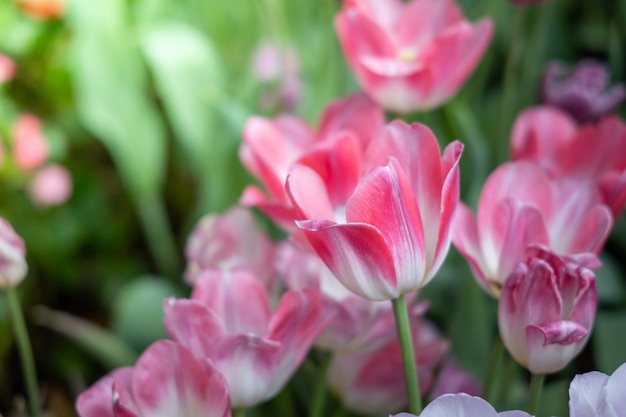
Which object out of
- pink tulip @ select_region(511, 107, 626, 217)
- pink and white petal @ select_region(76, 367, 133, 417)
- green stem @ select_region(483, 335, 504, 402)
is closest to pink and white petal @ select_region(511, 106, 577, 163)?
pink tulip @ select_region(511, 107, 626, 217)

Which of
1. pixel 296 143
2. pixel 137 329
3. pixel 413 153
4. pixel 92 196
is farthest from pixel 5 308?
pixel 413 153

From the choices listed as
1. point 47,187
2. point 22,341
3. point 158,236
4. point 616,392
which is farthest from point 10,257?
point 47,187

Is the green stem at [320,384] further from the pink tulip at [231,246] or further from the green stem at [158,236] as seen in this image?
the green stem at [158,236]

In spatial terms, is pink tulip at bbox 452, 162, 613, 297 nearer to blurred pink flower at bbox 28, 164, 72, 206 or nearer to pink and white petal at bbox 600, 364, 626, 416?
pink and white petal at bbox 600, 364, 626, 416

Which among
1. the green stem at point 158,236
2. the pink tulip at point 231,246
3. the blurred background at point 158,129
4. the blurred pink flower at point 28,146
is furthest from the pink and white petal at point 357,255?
the blurred pink flower at point 28,146

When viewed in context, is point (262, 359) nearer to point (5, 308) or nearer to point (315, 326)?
point (315, 326)

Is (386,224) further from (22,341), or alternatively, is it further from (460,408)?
(22,341)
